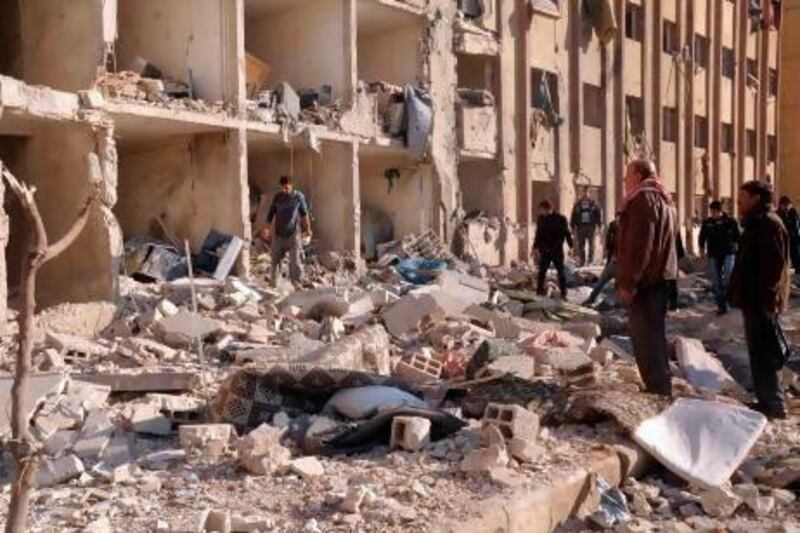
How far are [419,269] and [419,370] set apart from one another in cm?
794

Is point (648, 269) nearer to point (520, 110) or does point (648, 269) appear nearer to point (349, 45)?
point (349, 45)

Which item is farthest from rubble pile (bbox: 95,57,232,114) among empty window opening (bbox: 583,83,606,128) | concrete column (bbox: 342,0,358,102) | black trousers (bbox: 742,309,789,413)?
empty window opening (bbox: 583,83,606,128)

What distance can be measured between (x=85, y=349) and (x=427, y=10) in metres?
11.3

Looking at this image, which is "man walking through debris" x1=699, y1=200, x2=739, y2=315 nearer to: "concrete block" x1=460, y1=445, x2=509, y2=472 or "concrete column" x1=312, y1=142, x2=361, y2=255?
"concrete column" x1=312, y1=142, x2=361, y2=255

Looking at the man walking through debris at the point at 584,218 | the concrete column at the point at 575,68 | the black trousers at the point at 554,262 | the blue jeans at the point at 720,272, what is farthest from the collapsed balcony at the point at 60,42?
the concrete column at the point at 575,68

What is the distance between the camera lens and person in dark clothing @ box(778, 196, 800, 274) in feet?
40.3

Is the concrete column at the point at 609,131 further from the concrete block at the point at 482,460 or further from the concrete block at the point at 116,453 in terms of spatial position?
the concrete block at the point at 116,453

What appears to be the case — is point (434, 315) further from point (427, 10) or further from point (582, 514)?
point (427, 10)

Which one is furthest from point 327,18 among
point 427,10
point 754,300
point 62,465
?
point 62,465

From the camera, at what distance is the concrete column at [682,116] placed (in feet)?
88.6

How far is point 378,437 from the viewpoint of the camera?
4996mm

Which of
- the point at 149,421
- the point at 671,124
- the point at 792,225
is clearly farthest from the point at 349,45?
the point at 671,124

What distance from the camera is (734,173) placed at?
30.8m

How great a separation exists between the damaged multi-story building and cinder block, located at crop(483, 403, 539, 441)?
5198 millimetres
